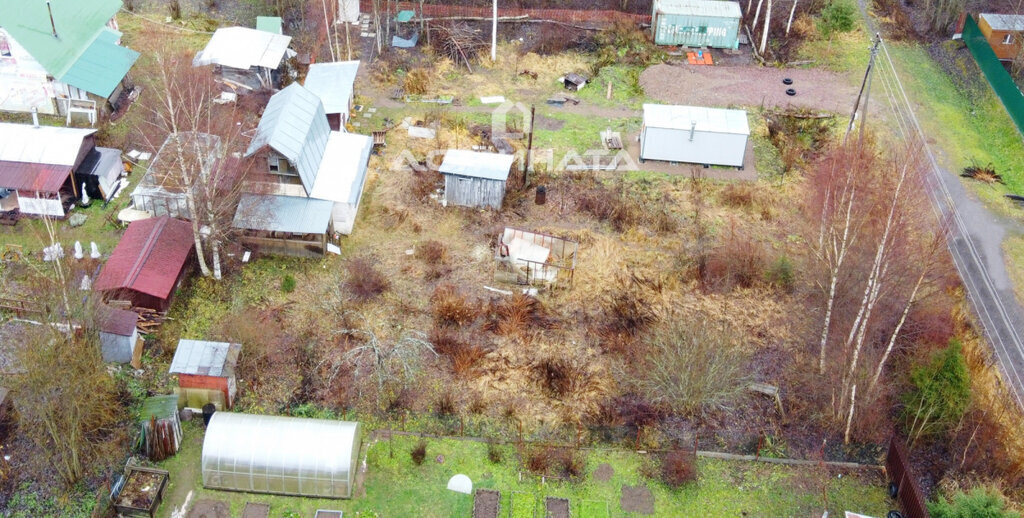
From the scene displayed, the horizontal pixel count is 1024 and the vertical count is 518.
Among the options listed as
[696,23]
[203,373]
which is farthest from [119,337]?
[696,23]

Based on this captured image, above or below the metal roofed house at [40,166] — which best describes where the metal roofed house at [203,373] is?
below

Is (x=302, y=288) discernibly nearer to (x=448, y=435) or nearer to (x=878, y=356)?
(x=448, y=435)

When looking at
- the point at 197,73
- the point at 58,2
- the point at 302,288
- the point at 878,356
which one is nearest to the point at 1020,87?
the point at 878,356

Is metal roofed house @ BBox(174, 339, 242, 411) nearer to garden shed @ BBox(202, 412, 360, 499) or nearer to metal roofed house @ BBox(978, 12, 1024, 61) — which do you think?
garden shed @ BBox(202, 412, 360, 499)

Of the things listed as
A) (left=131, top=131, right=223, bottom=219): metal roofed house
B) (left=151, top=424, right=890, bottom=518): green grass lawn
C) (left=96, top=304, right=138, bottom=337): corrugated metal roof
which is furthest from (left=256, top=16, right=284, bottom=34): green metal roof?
(left=151, top=424, right=890, bottom=518): green grass lawn

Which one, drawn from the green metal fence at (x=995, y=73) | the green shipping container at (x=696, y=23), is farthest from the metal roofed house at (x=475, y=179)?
the green metal fence at (x=995, y=73)

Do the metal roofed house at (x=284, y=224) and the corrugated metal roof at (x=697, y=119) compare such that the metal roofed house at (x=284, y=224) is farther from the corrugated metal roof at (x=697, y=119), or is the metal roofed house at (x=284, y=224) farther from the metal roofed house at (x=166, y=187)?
the corrugated metal roof at (x=697, y=119)

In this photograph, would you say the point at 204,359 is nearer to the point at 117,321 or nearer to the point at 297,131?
the point at 117,321

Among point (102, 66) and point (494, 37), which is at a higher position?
point (102, 66)
